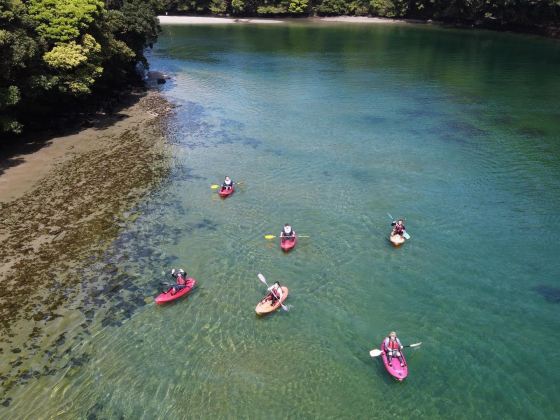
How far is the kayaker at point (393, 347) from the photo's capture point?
18.9 metres

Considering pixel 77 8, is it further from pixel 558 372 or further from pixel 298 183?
pixel 558 372

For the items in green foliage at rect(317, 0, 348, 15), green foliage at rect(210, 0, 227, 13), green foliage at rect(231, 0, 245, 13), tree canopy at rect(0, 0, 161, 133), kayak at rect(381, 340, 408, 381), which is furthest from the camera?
green foliage at rect(210, 0, 227, 13)

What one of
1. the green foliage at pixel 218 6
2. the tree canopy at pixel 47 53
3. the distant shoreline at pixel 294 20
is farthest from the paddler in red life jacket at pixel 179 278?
the green foliage at pixel 218 6

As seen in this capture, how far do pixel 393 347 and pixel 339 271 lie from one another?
6811 millimetres

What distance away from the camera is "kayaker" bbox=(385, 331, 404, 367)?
18938 millimetres

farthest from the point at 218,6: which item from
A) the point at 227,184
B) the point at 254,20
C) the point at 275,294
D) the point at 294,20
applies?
the point at 275,294

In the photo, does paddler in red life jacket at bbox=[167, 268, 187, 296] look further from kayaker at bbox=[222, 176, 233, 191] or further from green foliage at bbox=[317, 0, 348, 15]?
green foliage at bbox=[317, 0, 348, 15]

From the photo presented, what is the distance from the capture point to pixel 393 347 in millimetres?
19250

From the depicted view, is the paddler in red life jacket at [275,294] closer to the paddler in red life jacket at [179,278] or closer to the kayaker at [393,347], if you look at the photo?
the paddler in red life jacket at [179,278]

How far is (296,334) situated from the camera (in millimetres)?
21266

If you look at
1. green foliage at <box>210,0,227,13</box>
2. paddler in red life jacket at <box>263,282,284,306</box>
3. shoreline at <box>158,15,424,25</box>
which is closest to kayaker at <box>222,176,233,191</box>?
paddler in red life jacket at <box>263,282,284,306</box>

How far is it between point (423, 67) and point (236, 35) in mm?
56029

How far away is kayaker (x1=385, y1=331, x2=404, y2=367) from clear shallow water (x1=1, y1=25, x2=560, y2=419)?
0.85 meters

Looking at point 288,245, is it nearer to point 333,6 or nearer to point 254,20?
point 254,20
